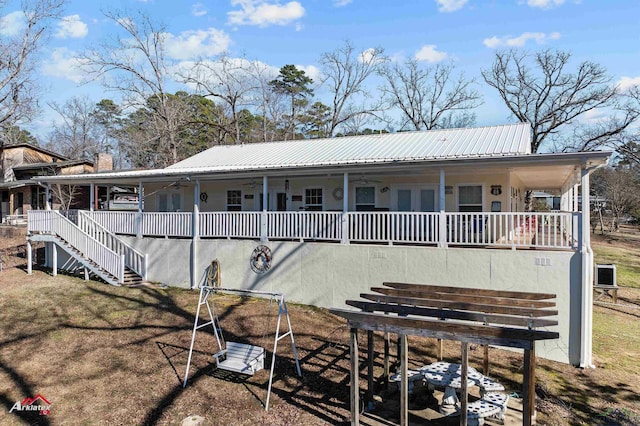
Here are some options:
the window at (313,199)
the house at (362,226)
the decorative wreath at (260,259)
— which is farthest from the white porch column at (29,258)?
the window at (313,199)

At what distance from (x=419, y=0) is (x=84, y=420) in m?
18.4

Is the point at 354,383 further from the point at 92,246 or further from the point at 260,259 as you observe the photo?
the point at 92,246

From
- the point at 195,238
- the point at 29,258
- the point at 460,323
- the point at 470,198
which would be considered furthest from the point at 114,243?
the point at 460,323

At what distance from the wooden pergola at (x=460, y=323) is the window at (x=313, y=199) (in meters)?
7.60

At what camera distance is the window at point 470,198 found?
12586 millimetres

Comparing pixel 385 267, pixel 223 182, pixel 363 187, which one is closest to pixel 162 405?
pixel 385 267

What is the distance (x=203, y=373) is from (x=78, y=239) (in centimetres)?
1035

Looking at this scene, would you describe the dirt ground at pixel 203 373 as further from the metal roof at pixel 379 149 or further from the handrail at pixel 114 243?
the metal roof at pixel 379 149

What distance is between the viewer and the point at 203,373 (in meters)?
7.41

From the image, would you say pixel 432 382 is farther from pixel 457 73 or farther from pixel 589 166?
pixel 457 73

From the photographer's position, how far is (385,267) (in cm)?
1053

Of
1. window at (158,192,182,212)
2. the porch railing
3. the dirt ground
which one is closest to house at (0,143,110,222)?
window at (158,192,182,212)

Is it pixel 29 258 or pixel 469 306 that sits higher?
pixel 469 306

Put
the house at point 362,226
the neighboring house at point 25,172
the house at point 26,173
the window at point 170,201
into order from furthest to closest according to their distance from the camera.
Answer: the neighboring house at point 25,172, the house at point 26,173, the window at point 170,201, the house at point 362,226
